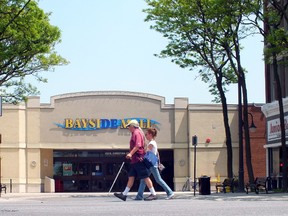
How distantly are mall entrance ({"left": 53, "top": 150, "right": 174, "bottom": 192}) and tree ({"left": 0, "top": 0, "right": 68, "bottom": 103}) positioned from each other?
20109 millimetres

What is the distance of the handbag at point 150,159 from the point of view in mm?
18594

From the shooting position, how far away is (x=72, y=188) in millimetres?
62219

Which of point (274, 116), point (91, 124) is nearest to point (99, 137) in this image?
point (91, 124)

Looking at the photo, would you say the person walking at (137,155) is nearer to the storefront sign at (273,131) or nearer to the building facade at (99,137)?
the storefront sign at (273,131)

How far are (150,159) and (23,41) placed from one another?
20.8m

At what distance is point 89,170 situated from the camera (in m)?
62.6

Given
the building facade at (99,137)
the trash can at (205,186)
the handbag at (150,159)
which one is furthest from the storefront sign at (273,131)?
the handbag at (150,159)

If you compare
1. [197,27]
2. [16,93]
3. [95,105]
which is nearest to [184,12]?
[197,27]

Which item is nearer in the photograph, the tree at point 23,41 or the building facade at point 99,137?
the tree at point 23,41

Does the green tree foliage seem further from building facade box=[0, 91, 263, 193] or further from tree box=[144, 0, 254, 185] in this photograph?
building facade box=[0, 91, 263, 193]

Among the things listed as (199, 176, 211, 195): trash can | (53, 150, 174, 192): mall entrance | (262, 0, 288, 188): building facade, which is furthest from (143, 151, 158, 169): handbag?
(53, 150, 174, 192): mall entrance

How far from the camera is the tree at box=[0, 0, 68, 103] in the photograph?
36.7 metres

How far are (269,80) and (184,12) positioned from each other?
1026cm

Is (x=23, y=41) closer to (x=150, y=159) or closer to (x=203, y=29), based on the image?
(x=203, y=29)
